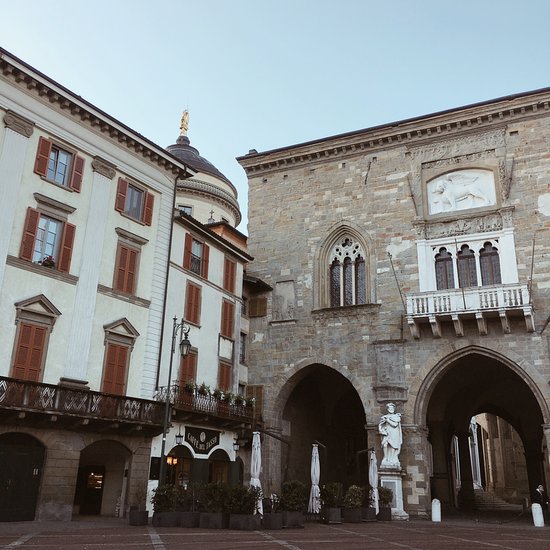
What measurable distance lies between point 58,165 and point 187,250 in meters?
6.32

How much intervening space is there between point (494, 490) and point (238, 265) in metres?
31.8

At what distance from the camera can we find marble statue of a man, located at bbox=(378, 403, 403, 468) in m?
23.1

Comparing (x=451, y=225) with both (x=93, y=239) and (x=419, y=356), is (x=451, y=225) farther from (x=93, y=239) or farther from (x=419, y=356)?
(x=93, y=239)

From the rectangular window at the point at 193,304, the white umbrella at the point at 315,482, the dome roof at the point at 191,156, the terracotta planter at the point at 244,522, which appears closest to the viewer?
the terracotta planter at the point at 244,522

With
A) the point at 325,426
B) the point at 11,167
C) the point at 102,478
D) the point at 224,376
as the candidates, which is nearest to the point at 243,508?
the point at 102,478

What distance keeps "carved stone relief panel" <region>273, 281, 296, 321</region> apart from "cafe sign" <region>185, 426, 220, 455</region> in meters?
6.24

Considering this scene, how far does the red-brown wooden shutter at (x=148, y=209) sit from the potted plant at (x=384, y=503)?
1305 cm

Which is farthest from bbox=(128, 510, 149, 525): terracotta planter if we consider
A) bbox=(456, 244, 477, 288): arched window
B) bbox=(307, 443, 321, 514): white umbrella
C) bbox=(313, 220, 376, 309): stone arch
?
bbox=(456, 244, 477, 288): arched window

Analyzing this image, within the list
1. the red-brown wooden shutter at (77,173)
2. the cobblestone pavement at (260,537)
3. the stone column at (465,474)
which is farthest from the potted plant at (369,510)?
the red-brown wooden shutter at (77,173)

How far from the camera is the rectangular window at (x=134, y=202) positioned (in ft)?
72.3

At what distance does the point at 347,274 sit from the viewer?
27.5 m

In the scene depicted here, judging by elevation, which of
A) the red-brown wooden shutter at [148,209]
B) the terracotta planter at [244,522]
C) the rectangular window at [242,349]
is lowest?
the terracotta planter at [244,522]

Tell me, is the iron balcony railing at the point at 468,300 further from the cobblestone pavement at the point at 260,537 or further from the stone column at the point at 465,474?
the stone column at the point at 465,474

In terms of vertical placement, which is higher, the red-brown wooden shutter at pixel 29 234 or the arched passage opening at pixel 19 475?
the red-brown wooden shutter at pixel 29 234
